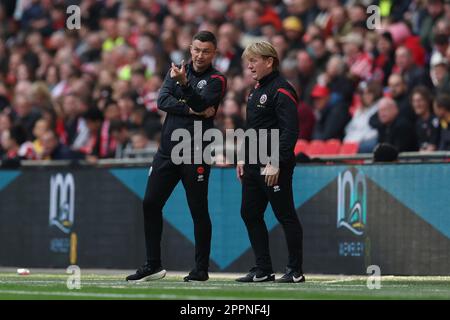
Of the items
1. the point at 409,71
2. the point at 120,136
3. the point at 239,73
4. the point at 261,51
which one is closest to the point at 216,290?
the point at 261,51

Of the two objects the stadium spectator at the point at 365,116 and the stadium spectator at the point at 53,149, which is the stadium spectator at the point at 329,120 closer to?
the stadium spectator at the point at 365,116

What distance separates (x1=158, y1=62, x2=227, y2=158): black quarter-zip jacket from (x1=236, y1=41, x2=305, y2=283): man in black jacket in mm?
381

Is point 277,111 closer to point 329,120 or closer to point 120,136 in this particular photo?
point 329,120

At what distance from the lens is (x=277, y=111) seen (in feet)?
39.5

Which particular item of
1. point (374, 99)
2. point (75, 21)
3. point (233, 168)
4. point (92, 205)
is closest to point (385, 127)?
point (374, 99)

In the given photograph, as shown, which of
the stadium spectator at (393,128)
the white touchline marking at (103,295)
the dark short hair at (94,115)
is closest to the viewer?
the white touchline marking at (103,295)

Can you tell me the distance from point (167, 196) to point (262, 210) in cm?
95

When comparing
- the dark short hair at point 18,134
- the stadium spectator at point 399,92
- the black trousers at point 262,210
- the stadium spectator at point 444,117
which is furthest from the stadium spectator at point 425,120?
the dark short hair at point 18,134

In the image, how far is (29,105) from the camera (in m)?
21.9

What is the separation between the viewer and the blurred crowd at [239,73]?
17.4 m

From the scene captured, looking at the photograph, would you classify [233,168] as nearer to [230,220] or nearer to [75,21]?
[230,220]

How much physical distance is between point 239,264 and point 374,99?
328cm

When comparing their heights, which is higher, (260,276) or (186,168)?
(186,168)

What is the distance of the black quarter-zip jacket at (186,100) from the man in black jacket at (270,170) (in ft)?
1.25
